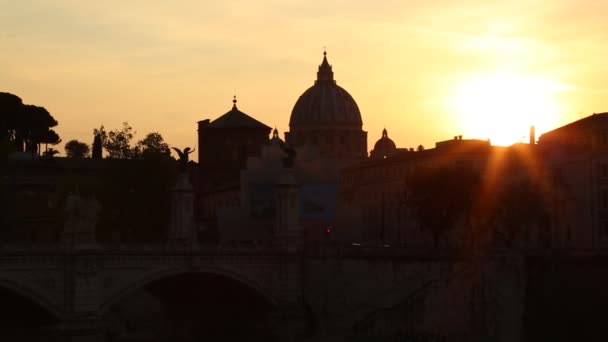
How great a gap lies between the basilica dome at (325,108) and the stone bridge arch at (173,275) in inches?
3269

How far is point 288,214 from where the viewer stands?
263ft

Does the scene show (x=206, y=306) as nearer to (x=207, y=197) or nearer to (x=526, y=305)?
(x=526, y=305)

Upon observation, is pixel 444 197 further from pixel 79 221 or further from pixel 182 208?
pixel 79 221

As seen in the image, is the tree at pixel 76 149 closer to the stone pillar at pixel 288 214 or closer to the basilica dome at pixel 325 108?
the basilica dome at pixel 325 108

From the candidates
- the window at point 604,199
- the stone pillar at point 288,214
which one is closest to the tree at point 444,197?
the window at point 604,199

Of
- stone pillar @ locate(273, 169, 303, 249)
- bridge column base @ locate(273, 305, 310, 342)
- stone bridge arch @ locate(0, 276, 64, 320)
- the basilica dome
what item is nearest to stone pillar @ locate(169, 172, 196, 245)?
stone pillar @ locate(273, 169, 303, 249)

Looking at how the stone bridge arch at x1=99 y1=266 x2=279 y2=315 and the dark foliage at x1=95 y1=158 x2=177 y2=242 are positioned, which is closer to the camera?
the stone bridge arch at x1=99 y1=266 x2=279 y2=315

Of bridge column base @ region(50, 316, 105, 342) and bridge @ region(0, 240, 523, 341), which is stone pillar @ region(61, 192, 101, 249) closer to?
bridge @ region(0, 240, 523, 341)

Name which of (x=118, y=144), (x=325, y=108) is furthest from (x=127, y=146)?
(x=325, y=108)

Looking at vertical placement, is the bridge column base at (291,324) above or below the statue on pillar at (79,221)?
below

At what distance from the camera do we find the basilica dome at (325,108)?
160625 millimetres

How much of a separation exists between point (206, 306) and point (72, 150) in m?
88.4

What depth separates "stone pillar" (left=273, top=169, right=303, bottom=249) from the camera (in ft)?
260

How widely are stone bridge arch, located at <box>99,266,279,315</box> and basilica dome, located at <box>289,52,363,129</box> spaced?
8304cm
